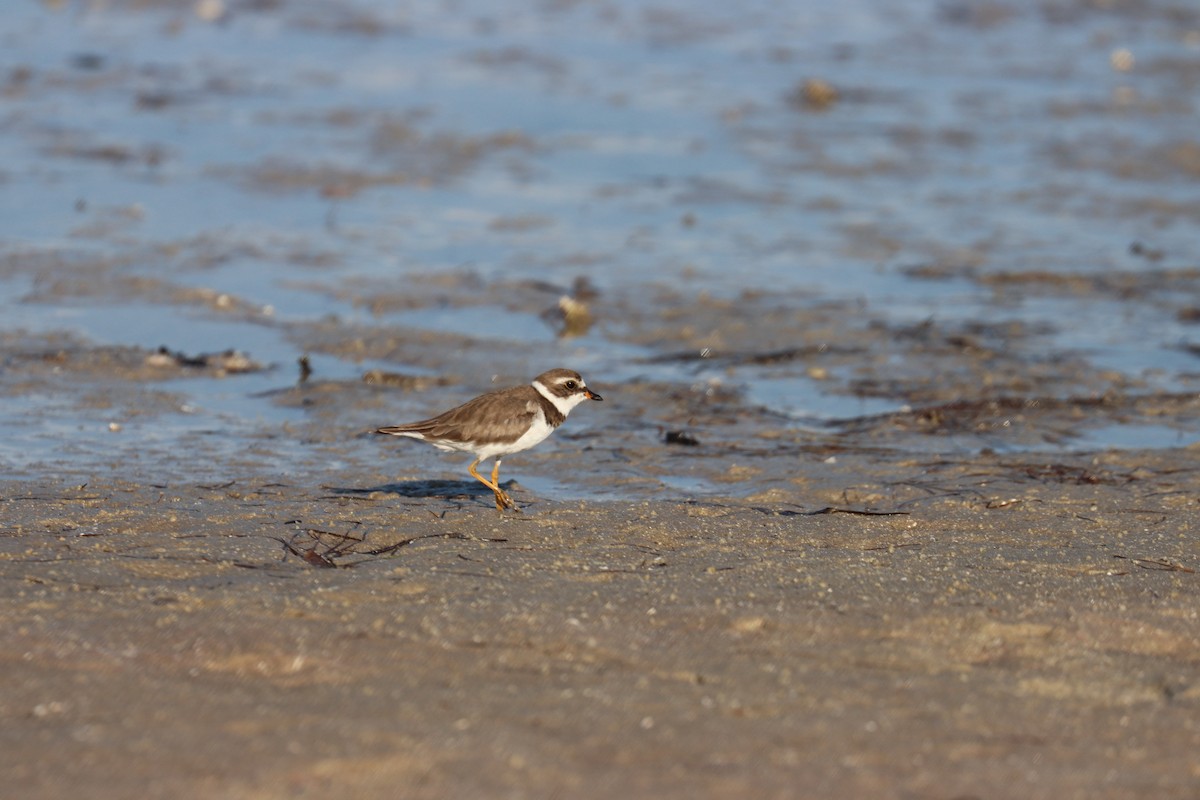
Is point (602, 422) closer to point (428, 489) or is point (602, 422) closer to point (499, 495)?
point (428, 489)

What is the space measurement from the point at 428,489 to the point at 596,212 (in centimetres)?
610

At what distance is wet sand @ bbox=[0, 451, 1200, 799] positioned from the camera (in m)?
4.26

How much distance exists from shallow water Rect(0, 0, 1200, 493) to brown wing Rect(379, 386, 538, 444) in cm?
88

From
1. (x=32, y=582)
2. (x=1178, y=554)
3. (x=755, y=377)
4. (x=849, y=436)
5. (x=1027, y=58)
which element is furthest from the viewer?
(x=1027, y=58)

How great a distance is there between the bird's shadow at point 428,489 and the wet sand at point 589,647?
109mm

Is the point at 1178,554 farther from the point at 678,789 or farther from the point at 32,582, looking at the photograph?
the point at 32,582

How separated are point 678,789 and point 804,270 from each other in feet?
26.0

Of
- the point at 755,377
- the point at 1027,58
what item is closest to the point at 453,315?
the point at 755,377

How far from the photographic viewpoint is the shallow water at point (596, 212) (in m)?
9.53

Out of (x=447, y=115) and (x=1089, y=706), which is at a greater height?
(x=447, y=115)

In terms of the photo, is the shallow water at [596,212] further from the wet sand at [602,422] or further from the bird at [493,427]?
the bird at [493,427]

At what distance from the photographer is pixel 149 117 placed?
15797mm

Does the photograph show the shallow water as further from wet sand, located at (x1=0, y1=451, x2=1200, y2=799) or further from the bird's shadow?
wet sand, located at (x1=0, y1=451, x2=1200, y2=799)

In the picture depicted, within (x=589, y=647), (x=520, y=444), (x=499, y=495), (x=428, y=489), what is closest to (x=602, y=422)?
(x=428, y=489)
